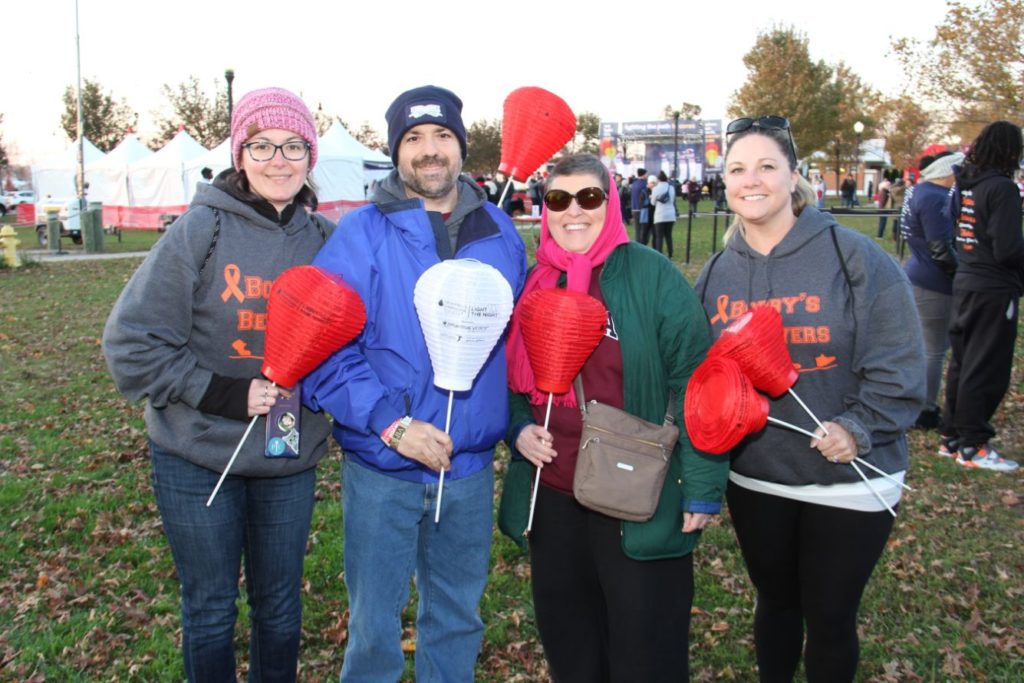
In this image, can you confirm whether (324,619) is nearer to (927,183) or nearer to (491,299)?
(491,299)

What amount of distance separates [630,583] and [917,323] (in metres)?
1.26

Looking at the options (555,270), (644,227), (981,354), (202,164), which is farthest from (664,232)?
(202,164)

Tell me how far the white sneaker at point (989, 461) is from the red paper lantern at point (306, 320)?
5.35m

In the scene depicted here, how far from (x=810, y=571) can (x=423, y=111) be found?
201 cm

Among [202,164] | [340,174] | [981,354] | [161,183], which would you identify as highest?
[202,164]

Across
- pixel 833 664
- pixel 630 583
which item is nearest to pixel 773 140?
pixel 630 583

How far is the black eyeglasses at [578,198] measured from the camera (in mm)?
2666

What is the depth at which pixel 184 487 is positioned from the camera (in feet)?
8.84

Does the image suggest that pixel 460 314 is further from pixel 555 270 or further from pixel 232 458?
pixel 232 458

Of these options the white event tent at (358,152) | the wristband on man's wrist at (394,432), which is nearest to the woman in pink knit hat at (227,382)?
the wristband on man's wrist at (394,432)

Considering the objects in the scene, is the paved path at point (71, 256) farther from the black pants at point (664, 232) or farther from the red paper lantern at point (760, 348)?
the red paper lantern at point (760, 348)

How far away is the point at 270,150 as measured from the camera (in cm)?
276

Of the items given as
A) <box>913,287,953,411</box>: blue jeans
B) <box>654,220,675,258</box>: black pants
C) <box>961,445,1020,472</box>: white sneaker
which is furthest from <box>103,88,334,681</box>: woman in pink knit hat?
<box>654,220,675,258</box>: black pants

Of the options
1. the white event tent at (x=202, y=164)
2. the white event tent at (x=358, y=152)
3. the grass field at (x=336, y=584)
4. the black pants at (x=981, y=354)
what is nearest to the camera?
the grass field at (x=336, y=584)
